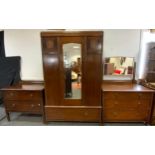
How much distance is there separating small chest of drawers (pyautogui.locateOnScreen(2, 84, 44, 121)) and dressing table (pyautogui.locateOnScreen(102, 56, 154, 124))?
0.99 m

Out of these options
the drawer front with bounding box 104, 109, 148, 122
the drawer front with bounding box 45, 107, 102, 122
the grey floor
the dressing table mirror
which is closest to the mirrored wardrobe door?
the drawer front with bounding box 45, 107, 102, 122

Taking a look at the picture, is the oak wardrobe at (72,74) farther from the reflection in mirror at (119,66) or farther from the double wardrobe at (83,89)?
the reflection in mirror at (119,66)

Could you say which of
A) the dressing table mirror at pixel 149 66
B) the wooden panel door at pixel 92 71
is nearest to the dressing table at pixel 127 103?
the wooden panel door at pixel 92 71

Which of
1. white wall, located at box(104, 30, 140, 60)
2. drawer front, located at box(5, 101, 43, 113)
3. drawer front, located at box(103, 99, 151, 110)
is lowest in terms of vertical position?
drawer front, located at box(5, 101, 43, 113)

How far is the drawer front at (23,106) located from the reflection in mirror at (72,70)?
483 mm

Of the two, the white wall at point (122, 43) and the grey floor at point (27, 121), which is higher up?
the white wall at point (122, 43)

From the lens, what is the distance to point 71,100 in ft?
7.84

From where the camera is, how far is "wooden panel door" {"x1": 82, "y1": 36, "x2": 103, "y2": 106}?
2107mm

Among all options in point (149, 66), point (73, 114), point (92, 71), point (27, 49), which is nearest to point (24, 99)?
point (73, 114)

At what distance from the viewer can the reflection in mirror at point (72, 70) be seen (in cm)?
219

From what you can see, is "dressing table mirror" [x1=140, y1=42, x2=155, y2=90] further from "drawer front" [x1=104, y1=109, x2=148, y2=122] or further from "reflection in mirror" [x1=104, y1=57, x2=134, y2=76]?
"drawer front" [x1=104, y1=109, x2=148, y2=122]

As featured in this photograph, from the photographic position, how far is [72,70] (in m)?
2.31

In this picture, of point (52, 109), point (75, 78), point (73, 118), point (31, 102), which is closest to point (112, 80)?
point (75, 78)
